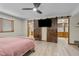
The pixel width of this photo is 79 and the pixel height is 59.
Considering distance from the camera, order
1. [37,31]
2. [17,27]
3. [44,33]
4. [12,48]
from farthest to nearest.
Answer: [37,31] < [44,33] < [17,27] < [12,48]

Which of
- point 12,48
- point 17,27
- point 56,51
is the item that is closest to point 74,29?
point 56,51

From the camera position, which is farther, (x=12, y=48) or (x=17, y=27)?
(x=17, y=27)

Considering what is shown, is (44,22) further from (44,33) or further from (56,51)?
(56,51)

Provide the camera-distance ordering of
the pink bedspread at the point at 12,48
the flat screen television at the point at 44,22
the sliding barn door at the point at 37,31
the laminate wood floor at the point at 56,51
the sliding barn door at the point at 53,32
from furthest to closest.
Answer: the sliding barn door at the point at 37,31 < the flat screen television at the point at 44,22 < the sliding barn door at the point at 53,32 < the laminate wood floor at the point at 56,51 < the pink bedspread at the point at 12,48

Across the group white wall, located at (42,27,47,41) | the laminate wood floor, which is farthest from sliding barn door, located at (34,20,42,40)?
the laminate wood floor

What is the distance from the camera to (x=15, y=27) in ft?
16.4

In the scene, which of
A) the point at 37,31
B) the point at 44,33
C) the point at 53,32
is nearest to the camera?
the point at 53,32

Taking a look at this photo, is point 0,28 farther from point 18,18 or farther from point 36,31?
point 36,31

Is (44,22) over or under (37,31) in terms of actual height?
over

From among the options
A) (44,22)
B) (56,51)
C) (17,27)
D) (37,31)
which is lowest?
(56,51)

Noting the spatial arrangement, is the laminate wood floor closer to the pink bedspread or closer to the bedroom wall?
the pink bedspread

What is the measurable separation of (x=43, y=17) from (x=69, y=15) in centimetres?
154

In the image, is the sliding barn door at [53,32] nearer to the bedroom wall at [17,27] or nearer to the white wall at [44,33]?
the white wall at [44,33]

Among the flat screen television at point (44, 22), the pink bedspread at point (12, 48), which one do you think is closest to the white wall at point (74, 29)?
the flat screen television at point (44, 22)
